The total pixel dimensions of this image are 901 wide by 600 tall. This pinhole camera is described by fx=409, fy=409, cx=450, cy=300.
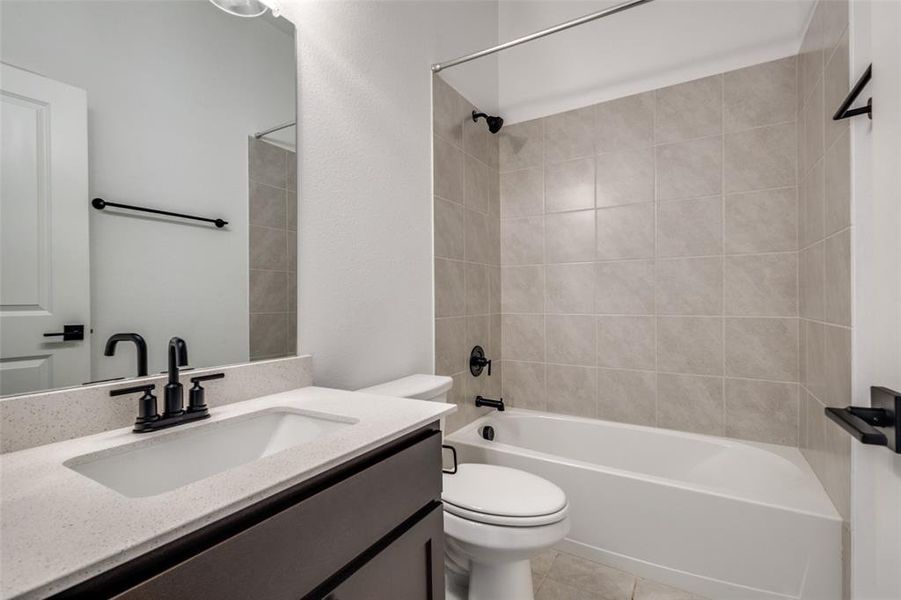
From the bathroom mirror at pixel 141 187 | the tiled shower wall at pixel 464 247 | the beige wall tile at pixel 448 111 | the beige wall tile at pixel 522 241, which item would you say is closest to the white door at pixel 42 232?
the bathroom mirror at pixel 141 187

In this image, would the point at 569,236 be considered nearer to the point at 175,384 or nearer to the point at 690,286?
the point at 690,286

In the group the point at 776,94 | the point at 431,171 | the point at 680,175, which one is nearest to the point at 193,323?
the point at 431,171

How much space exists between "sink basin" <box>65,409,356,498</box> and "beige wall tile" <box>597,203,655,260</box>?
5.97 ft

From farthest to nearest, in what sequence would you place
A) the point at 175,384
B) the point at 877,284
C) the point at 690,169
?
the point at 690,169
the point at 877,284
the point at 175,384

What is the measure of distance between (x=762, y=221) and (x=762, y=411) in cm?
89

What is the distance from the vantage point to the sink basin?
2.41 feet

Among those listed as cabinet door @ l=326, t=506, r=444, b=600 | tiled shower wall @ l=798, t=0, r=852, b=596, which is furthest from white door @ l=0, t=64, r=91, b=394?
tiled shower wall @ l=798, t=0, r=852, b=596

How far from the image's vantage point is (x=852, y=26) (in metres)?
1.11

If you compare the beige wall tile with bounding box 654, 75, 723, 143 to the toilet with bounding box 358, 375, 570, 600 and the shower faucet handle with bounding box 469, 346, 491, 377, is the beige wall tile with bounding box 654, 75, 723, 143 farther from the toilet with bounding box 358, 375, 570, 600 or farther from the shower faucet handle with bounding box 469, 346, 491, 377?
the toilet with bounding box 358, 375, 570, 600

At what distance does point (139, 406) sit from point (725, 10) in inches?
109

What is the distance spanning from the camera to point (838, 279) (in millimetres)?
1266

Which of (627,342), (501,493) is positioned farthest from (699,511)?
(627,342)

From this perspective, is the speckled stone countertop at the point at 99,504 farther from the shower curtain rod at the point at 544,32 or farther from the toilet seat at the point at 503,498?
the shower curtain rod at the point at 544,32

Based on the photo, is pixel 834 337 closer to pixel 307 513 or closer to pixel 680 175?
pixel 680 175
